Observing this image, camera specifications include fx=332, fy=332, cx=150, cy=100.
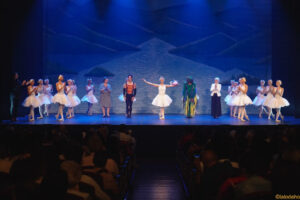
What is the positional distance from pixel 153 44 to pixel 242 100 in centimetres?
512

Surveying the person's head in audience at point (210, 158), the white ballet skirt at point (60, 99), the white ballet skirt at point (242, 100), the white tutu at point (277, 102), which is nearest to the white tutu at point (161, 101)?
the white ballet skirt at point (242, 100)

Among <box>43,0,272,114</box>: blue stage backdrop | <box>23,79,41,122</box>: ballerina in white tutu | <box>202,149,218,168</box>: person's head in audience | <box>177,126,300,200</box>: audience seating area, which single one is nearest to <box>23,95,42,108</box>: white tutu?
<box>23,79,41,122</box>: ballerina in white tutu

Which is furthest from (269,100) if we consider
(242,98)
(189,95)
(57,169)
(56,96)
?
(57,169)

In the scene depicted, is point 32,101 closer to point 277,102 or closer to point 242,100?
point 242,100

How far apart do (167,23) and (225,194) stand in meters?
12.6

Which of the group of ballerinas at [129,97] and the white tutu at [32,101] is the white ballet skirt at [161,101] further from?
the white tutu at [32,101]

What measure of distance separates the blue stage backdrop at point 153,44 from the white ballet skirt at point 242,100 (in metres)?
3.04

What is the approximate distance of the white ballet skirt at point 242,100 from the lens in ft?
37.4

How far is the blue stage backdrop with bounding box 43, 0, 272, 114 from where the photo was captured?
14625 millimetres

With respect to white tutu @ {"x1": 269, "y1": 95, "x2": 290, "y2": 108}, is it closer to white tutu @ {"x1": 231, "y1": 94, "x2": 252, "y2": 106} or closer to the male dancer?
white tutu @ {"x1": 231, "y1": 94, "x2": 252, "y2": 106}

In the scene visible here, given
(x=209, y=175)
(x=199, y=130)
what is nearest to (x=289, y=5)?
(x=199, y=130)

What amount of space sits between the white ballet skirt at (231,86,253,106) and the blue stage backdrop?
304cm

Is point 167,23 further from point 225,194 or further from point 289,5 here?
point 225,194

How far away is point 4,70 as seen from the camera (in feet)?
36.7
